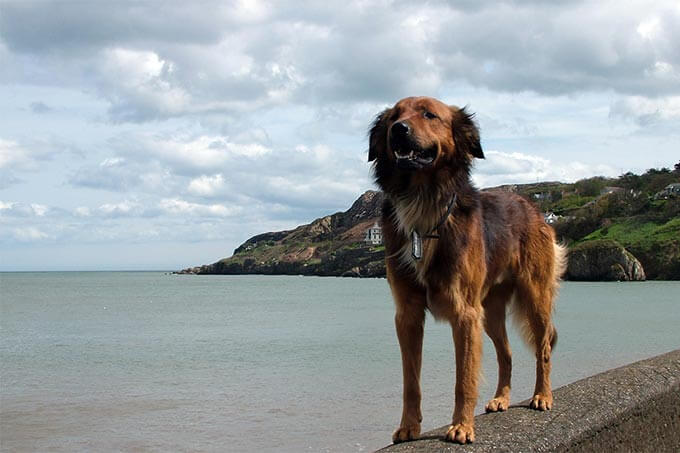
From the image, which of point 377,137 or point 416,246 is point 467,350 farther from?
point 377,137

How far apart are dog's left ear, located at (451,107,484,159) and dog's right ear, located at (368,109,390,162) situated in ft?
1.45

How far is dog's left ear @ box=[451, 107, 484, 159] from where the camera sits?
4.89 metres

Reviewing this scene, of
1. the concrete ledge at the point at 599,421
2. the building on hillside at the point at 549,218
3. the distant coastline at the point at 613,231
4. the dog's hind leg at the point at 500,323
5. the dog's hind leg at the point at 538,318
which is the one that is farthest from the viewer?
the distant coastline at the point at 613,231

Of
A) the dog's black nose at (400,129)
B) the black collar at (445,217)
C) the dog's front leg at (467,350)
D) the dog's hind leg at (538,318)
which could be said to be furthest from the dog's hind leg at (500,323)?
the dog's black nose at (400,129)

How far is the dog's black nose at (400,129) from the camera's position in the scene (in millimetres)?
4527

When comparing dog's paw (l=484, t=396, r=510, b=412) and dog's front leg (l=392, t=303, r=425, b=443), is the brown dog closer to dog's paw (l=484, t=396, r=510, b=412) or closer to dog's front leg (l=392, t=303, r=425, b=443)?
dog's front leg (l=392, t=303, r=425, b=443)

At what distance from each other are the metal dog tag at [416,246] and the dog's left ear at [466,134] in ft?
2.20

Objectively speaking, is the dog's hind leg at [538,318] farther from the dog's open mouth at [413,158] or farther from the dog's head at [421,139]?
the dog's open mouth at [413,158]

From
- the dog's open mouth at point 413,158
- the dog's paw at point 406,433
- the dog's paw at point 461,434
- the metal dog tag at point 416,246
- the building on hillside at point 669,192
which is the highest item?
the building on hillside at point 669,192

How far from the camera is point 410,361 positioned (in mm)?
4926

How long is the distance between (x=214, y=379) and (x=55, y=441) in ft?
24.2

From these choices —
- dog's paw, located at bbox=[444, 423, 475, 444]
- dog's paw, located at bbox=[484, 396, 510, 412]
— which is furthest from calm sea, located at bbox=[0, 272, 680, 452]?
dog's paw, located at bbox=[444, 423, 475, 444]

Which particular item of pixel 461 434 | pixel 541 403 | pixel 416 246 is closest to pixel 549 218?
pixel 541 403

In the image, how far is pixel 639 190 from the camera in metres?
141
